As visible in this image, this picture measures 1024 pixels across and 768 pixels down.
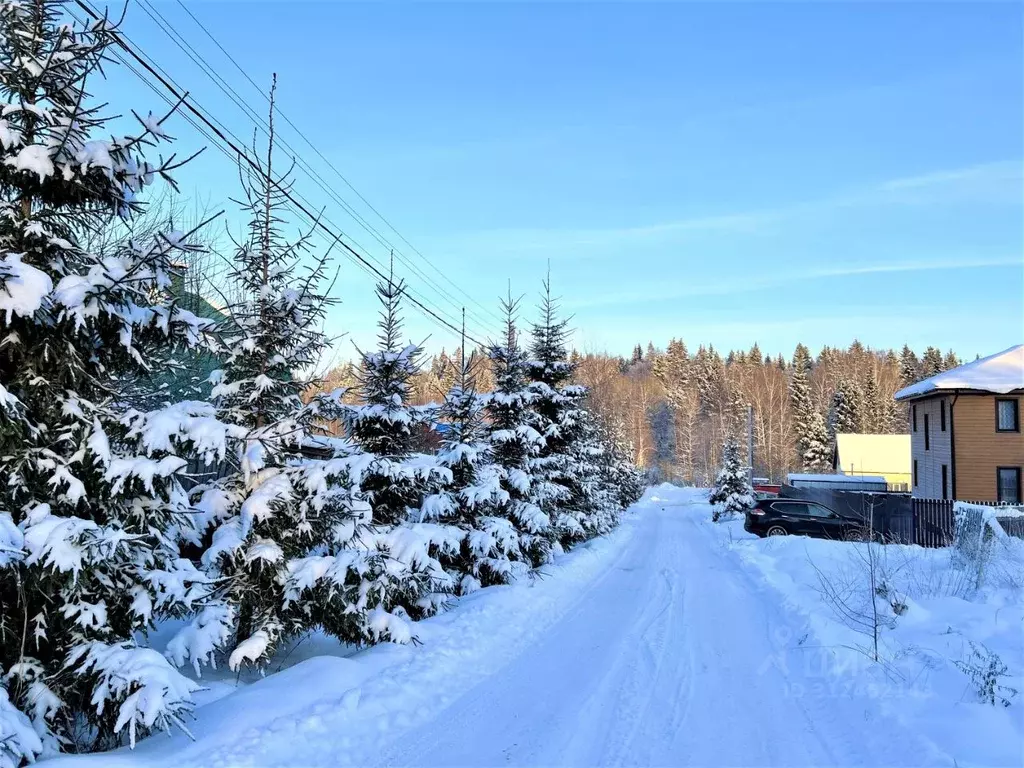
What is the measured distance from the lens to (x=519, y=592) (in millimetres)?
10695

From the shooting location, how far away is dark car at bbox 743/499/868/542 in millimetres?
22156

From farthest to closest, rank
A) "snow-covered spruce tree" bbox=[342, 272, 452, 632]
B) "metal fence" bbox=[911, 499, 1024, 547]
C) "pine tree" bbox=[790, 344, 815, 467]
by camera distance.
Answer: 1. "pine tree" bbox=[790, 344, 815, 467]
2. "metal fence" bbox=[911, 499, 1024, 547]
3. "snow-covered spruce tree" bbox=[342, 272, 452, 632]

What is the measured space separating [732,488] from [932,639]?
2862cm

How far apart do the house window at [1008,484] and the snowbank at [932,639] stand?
1504cm

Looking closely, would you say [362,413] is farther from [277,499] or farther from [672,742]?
[672,742]

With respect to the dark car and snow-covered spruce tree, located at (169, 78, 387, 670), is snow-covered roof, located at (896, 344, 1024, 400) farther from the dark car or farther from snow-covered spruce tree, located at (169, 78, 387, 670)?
snow-covered spruce tree, located at (169, 78, 387, 670)

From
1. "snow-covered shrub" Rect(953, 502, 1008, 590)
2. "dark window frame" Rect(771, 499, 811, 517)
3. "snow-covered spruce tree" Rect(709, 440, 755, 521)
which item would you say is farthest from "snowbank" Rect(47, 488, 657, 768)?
"snow-covered spruce tree" Rect(709, 440, 755, 521)

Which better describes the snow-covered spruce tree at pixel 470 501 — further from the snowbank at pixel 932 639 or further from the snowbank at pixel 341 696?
the snowbank at pixel 932 639

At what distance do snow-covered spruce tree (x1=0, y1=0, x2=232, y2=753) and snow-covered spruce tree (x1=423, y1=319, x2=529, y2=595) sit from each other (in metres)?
5.94

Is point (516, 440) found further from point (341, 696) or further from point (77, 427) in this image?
point (77, 427)

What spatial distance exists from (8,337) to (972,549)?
1264 cm

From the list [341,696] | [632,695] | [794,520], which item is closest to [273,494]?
[341,696]

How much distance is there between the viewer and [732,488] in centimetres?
3438

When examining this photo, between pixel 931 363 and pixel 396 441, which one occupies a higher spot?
pixel 931 363
